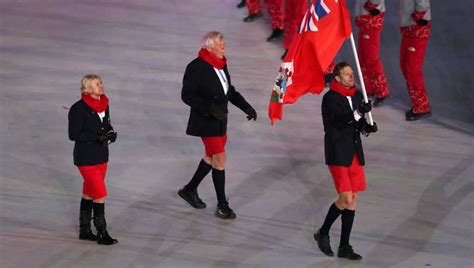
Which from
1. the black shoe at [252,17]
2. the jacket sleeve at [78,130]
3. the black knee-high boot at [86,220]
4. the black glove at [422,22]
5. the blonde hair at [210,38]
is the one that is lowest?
the black knee-high boot at [86,220]

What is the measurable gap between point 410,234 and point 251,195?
174 cm

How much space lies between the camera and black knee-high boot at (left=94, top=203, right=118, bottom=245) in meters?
10.0

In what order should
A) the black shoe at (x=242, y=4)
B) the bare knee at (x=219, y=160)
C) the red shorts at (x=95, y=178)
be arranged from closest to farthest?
the red shorts at (x=95, y=178) → the bare knee at (x=219, y=160) → the black shoe at (x=242, y=4)

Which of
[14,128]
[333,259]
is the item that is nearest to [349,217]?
[333,259]

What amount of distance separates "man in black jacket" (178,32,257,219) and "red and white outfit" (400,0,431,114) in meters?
3.49

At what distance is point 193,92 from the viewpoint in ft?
34.3

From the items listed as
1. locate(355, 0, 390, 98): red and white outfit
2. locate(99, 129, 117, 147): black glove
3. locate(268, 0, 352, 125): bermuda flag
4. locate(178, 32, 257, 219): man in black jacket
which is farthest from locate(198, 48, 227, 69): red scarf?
locate(355, 0, 390, 98): red and white outfit

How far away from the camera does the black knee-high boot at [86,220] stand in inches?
400

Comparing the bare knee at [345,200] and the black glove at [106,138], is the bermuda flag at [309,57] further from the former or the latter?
the black glove at [106,138]

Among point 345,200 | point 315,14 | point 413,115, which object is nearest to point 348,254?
point 345,200

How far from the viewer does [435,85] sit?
48.5 feet

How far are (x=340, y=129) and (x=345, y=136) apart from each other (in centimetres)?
7

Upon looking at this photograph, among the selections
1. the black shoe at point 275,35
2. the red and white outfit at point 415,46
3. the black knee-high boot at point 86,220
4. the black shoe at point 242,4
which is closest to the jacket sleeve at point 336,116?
the black knee-high boot at point 86,220

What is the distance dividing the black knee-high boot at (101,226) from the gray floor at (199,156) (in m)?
0.12
